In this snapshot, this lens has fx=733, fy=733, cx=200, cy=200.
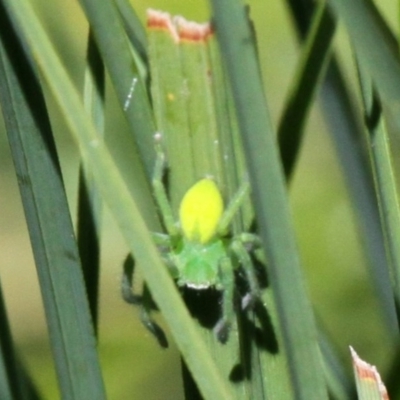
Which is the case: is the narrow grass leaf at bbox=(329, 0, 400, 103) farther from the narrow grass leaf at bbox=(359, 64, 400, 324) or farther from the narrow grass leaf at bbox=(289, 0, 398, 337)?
the narrow grass leaf at bbox=(289, 0, 398, 337)

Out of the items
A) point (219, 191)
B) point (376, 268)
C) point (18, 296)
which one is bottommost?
point (18, 296)

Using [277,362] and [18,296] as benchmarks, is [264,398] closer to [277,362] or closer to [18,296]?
[277,362]

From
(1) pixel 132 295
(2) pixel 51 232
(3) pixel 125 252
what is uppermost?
(2) pixel 51 232

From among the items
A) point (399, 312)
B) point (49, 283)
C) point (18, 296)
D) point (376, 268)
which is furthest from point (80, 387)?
point (18, 296)

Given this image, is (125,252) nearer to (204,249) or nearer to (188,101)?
(204,249)

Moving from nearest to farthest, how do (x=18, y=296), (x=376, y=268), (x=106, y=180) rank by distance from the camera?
(x=106, y=180), (x=376, y=268), (x=18, y=296)

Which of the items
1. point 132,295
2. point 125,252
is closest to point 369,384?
point 132,295
